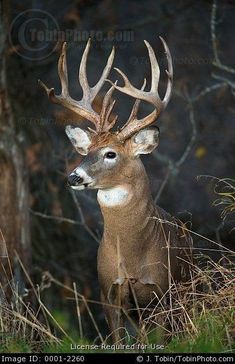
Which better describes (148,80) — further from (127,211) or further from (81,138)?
(127,211)

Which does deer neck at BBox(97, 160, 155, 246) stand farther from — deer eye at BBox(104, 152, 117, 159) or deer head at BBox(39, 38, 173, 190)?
deer eye at BBox(104, 152, 117, 159)

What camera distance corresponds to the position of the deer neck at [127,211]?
769cm

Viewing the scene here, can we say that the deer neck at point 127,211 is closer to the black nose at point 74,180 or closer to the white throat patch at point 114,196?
the white throat patch at point 114,196

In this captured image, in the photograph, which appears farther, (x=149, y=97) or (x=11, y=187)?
(x=11, y=187)

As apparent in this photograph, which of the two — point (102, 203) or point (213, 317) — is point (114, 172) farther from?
point (213, 317)

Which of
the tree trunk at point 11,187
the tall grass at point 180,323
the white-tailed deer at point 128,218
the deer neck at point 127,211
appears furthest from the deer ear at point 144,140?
the tree trunk at point 11,187

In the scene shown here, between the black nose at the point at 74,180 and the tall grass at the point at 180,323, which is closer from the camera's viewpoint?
the tall grass at the point at 180,323

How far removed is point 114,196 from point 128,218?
17cm

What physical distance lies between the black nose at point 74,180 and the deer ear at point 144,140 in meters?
0.60

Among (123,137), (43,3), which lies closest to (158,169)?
(43,3)

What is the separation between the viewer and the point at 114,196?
25.2 ft

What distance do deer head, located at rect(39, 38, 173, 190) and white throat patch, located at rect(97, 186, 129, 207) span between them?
0.05 metres

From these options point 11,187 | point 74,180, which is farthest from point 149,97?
point 11,187

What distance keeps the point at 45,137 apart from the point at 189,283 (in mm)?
5619
